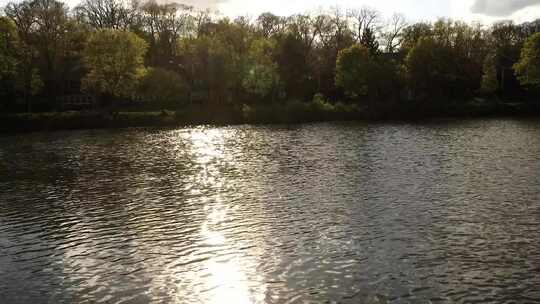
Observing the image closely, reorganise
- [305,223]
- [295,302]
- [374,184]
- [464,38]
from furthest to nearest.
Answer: [464,38], [374,184], [305,223], [295,302]

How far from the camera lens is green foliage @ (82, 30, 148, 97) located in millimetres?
96750

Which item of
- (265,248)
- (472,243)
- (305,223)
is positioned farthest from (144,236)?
(472,243)

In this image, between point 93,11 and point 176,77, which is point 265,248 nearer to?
point 176,77

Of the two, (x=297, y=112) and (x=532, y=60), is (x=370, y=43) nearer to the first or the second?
(x=297, y=112)

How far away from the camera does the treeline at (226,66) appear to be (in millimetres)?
97938

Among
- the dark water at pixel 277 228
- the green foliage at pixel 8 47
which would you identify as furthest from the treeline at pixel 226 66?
the dark water at pixel 277 228

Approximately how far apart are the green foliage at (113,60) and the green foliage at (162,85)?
466 centimetres

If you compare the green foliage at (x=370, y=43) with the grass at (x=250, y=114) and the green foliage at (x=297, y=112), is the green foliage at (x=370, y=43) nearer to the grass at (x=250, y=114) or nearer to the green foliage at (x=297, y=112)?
the grass at (x=250, y=114)

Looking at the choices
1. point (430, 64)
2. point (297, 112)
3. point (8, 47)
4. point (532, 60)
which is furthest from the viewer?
point (430, 64)

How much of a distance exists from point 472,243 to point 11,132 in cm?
8416

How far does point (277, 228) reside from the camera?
25.3m

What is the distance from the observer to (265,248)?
22.3m

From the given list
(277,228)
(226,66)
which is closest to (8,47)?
(226,66)

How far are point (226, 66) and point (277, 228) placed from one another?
83869mm
